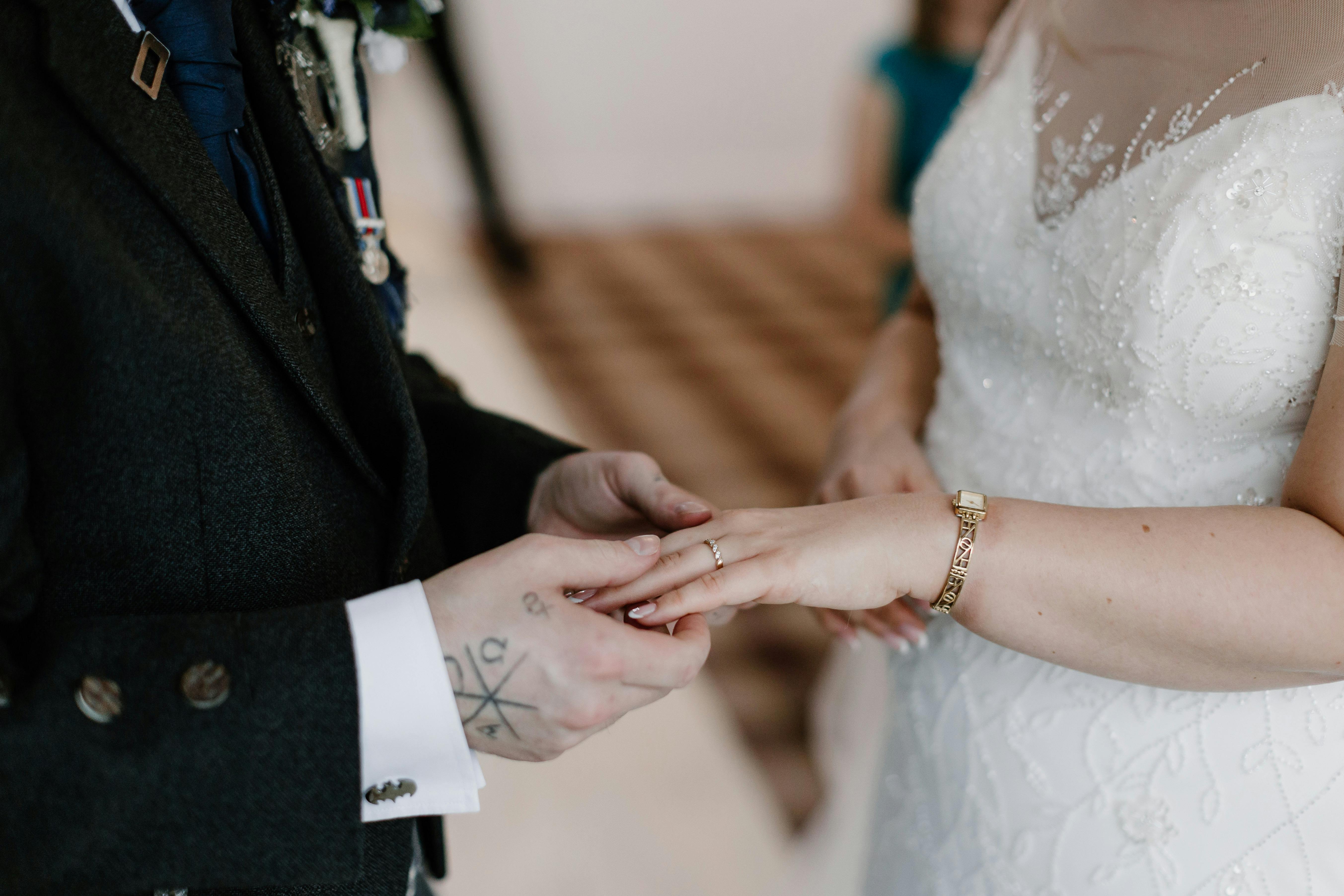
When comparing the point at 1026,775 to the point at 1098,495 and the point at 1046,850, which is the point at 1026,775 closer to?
the point at 1046,850

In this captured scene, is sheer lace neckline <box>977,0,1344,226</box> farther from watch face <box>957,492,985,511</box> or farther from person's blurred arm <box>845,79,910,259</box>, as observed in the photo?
person's blurred arm <box>845,79,910,259</box>

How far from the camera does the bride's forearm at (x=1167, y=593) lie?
773mm

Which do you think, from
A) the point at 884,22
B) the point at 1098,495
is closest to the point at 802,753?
the point at 1098,495

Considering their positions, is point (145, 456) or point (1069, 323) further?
point (1069, 323)

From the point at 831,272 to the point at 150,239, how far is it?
4.22 m

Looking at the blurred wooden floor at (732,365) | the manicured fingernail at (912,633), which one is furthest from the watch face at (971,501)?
the blurred wooden floor at (732,365)

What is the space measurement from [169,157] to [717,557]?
0.57 meters

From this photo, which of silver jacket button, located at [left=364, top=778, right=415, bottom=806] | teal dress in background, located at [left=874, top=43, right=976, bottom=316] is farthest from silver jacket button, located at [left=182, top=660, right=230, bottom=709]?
teal dress in background, located at [left=874, top=43, right=976, bottom=316]

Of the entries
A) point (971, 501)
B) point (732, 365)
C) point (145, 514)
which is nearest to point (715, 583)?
point (971, 501)

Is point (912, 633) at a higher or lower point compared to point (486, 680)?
lower

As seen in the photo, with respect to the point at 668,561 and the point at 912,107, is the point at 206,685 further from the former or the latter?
the point at 912,107

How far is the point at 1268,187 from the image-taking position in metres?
0.81

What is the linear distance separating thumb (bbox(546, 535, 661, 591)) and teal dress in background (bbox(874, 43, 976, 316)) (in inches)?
65.8

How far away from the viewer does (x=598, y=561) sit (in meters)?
0.79
